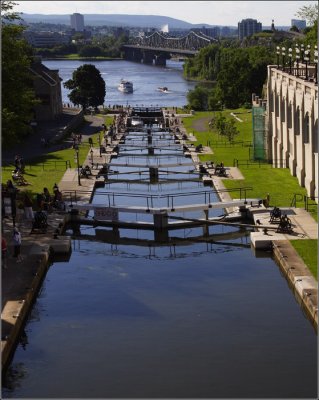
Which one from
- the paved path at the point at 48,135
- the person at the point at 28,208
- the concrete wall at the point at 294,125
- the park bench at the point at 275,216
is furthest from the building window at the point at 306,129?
the paved path at the point at 48,135

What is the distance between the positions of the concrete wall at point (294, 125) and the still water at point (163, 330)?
402 inches

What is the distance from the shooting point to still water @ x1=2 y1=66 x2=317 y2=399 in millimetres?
28297

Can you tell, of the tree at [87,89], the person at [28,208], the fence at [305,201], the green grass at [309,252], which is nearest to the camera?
the green grass at [309,252]

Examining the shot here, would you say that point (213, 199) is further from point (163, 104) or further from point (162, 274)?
point (163, 104)

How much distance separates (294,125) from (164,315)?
31.5m

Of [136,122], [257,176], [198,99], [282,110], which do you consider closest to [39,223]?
[257,176]

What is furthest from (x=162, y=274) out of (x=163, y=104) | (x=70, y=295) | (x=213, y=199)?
(x=163, y=104)

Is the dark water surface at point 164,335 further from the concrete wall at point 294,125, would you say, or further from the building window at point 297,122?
the building window at point 297,122

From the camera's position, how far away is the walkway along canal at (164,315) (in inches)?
1125

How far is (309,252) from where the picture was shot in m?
42.2

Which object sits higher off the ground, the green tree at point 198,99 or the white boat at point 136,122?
the green tree at point 198,99

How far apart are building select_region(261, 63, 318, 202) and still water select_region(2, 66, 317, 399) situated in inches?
410

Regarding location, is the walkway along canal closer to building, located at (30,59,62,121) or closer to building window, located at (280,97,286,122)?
building window, located at (280,97,286,122)

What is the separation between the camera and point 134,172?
71.9 m
